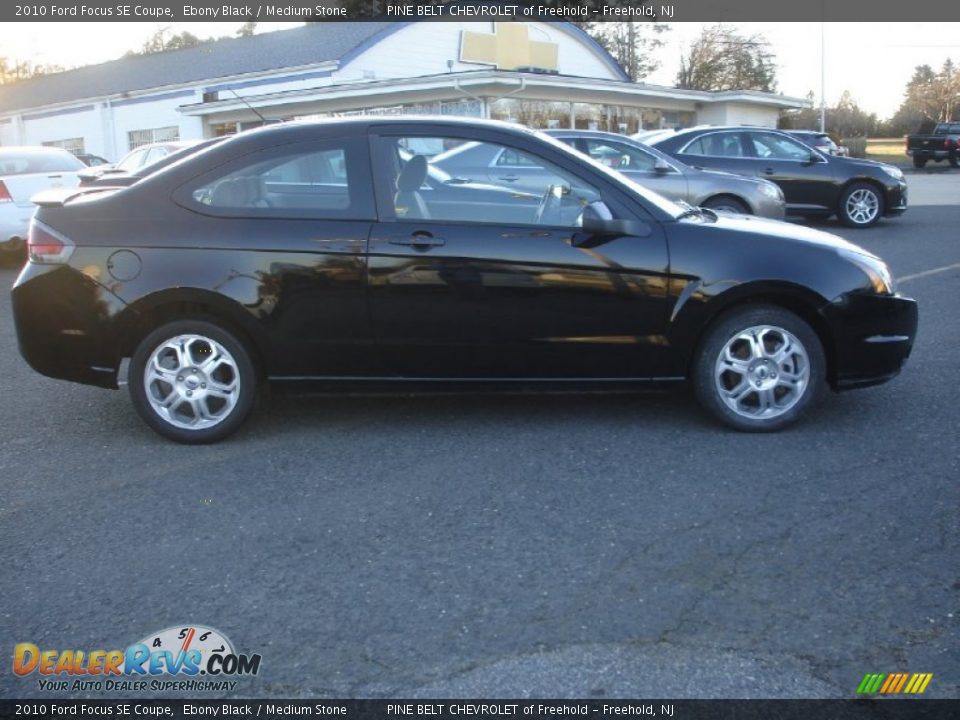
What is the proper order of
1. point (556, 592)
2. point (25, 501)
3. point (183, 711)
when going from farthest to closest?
point (25, 501), point (556, 592), point (183, 711)

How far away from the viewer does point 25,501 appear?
4160 mm

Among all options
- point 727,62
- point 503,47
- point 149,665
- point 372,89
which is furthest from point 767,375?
point 727,62

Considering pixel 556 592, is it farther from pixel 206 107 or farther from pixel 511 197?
pixel 206 107

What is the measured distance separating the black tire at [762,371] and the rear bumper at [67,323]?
3.07m

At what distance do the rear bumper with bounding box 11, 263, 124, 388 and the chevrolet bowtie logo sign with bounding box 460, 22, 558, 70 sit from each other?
26169 millimetres

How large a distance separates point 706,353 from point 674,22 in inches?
2211

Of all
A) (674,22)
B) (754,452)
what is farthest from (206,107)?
(674,22)

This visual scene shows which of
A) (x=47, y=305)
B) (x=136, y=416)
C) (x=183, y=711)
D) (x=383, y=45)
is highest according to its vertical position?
(x=383, y=45)

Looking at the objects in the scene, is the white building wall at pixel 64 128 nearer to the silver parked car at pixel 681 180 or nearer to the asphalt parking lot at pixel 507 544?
the silver parked car at pixel 681 180

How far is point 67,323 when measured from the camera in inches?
189

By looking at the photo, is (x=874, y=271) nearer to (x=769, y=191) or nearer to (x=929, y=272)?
(x=929, y=272)

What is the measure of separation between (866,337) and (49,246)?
4.26 m

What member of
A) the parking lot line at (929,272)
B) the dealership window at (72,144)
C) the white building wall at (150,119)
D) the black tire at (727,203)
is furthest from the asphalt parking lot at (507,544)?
the dealership window at (72,144)

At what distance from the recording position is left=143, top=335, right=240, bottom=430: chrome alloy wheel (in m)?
4.75
